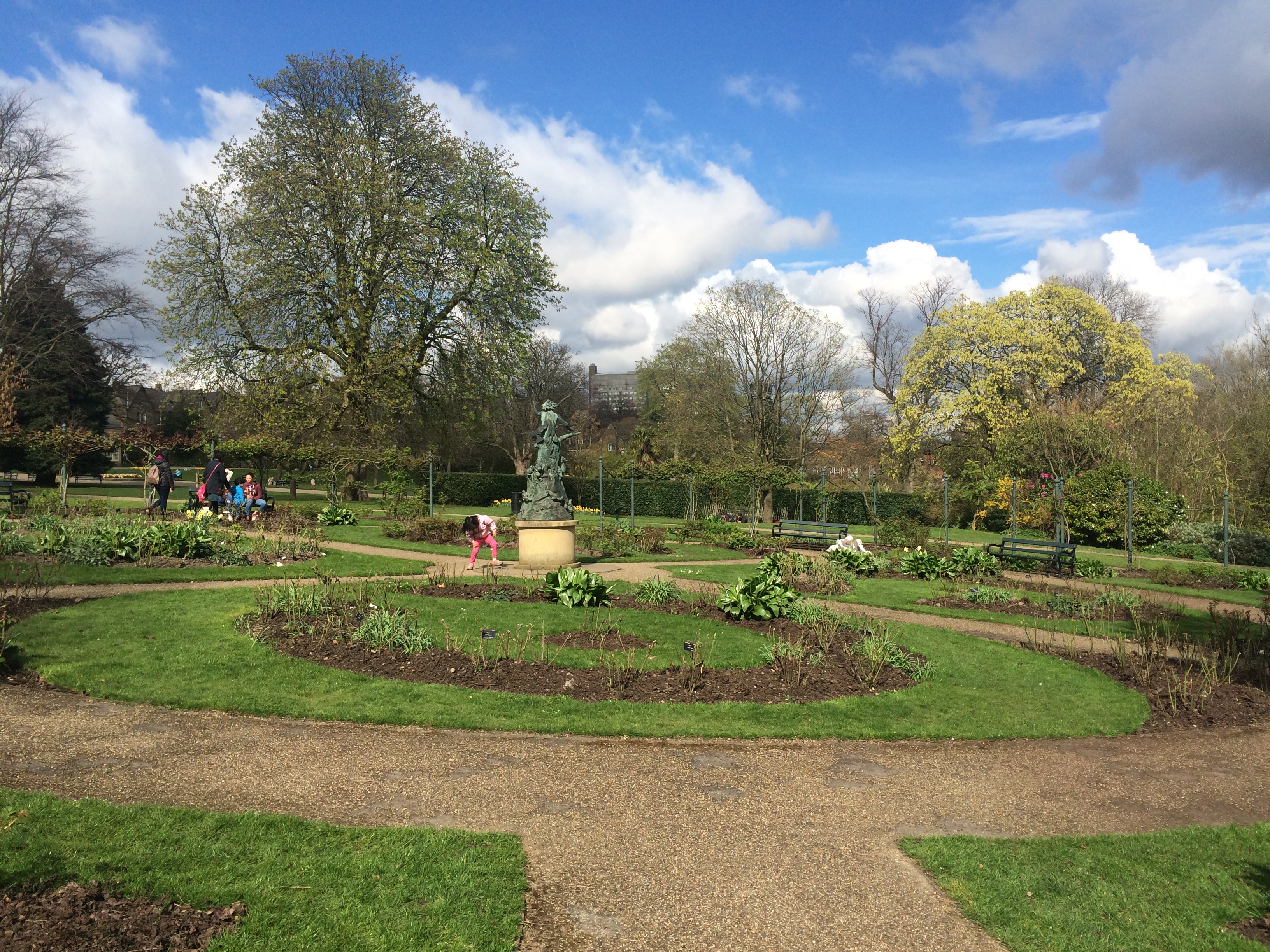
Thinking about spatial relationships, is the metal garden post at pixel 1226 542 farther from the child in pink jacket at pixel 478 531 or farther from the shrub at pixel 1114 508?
the child in pink jacket at pixel 478 531

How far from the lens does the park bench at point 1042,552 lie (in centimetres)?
1806

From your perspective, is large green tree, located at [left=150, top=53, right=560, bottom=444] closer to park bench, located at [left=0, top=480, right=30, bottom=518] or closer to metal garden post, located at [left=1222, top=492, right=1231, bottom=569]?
park bench, located at [left=0, top=480, right=30, bottom=518]

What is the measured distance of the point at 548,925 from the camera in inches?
146

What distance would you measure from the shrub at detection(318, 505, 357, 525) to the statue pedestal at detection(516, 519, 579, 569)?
8463mm

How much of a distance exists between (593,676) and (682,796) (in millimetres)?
2613

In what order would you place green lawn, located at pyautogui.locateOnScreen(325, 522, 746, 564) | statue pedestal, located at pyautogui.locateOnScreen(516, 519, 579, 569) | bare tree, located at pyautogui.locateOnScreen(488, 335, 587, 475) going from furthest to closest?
1. bare tree, located at pyautogui.locateOnScreen(488, 335, 587, 475)
2. green lawn, located at pyautogui.locateOnScreen(325, 522, 746, 564)
3. statue pedestal, located at pyautogui.locateOnScreen(516, 519, 579, 569)

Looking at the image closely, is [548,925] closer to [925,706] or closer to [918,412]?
[925,706]

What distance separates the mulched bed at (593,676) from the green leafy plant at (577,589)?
2.04 m

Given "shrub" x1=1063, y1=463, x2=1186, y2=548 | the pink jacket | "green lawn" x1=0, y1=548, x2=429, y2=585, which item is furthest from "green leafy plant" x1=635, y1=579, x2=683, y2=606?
"shrub" x1=1063, y1=463, x2=1186, y2=548

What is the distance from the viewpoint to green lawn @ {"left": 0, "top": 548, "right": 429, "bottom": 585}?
1165cm

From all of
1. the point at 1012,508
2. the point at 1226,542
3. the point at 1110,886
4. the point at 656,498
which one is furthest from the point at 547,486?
the point at 656,498

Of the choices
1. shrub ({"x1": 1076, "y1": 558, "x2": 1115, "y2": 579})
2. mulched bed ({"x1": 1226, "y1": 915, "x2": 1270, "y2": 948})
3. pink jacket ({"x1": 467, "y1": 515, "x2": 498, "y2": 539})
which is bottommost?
mulched bed ({"x1": 1226, "y1": 915, "x2": 1270, "y2": 948})

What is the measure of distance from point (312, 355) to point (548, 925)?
28.1 meters

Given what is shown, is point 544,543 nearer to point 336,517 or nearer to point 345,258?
point 336,517
